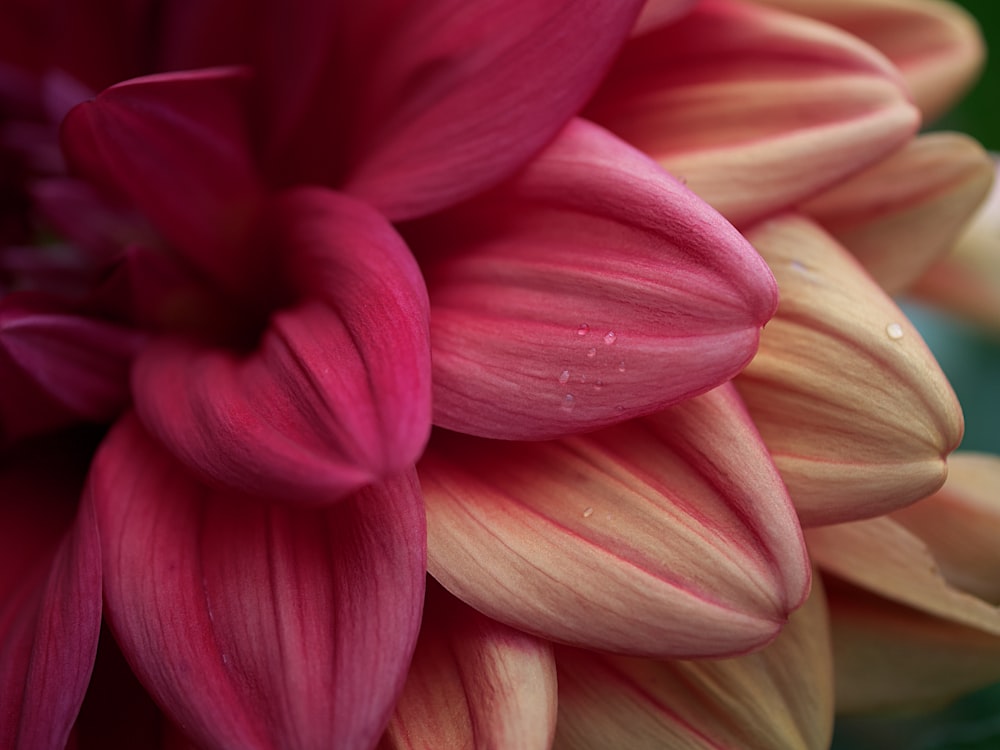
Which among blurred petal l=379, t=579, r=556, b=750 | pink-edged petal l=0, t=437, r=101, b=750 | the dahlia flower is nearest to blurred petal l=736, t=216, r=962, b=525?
the dahlia flower

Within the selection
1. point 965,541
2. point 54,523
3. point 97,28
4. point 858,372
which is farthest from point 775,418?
point 97,28

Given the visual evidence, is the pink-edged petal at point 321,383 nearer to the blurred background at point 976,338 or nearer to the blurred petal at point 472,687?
the blurred petal at point 472,687

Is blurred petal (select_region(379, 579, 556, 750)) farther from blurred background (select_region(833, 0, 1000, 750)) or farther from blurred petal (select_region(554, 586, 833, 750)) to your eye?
blurred background (select_region(833, 0, 1000, 750))

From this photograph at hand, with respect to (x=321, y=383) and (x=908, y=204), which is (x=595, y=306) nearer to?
(x=321, y=383)

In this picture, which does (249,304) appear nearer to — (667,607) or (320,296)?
(320,296)

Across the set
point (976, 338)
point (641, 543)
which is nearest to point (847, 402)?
point (641, 543)
